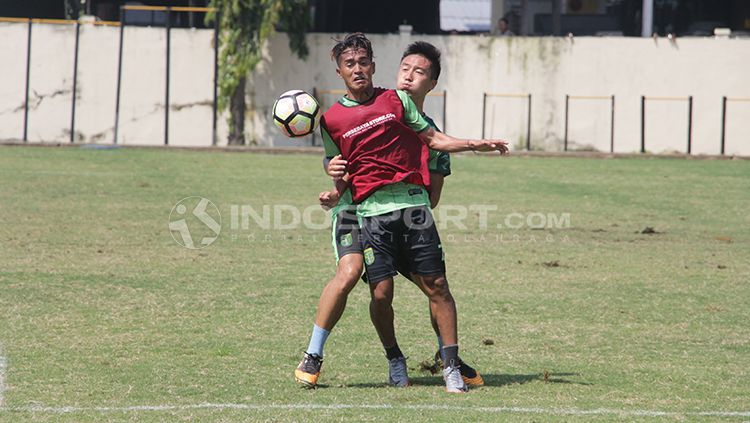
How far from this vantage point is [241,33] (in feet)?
93.6

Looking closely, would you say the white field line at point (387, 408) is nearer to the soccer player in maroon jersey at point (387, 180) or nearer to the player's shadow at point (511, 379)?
the soccer player in maroon jersey at point (387, 180)

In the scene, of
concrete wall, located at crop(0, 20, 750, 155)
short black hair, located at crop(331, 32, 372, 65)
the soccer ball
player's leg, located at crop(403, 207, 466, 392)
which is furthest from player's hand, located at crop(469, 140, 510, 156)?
concrete wall, located at crop(0, 20, 750, 155)

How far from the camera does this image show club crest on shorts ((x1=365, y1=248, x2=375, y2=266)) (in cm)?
622

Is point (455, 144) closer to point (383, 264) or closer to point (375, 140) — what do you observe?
point (375, 140)

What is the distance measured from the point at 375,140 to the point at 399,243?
0.59 meters

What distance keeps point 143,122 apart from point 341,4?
8.87 meters

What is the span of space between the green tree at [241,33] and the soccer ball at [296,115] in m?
21.7

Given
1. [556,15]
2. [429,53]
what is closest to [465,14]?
[556,15]

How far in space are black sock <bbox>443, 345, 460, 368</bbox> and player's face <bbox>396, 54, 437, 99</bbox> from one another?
153 centimetres

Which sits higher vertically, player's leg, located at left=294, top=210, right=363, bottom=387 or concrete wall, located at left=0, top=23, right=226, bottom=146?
concrete wall, located at left=0, top=23, right=226, bottom=146

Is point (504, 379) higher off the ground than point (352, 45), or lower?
lower

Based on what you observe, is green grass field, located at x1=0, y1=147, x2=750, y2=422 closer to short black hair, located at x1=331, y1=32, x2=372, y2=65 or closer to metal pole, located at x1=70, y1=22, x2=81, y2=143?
short black hair, located at x1=331, y1=32, x2=372, y2=65

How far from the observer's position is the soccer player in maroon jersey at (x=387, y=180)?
6.22m

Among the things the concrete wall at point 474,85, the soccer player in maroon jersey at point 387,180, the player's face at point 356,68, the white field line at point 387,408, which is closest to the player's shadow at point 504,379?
the soccer player in maroon jersey at point 387,180
